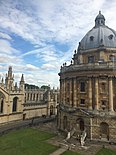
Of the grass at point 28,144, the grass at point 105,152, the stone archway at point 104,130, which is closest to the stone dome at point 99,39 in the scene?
the stone archway at point 104,130

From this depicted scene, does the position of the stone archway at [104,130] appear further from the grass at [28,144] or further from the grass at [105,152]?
the grass at [105,152]

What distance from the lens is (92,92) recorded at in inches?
1502

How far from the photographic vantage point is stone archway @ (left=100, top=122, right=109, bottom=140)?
3578 cm

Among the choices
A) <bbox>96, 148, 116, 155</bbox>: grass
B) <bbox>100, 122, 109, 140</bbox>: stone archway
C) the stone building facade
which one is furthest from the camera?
the stone building facade

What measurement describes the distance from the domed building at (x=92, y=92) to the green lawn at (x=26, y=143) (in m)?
7.66

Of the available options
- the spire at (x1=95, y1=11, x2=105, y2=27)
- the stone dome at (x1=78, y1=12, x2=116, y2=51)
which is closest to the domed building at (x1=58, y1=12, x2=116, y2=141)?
the stone dome at (x1=78, y1=12, x2=116, y2=51)

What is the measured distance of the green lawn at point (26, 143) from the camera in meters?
28.9

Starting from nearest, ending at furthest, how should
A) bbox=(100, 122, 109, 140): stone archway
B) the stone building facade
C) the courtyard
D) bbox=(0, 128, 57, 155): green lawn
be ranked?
bbox=(0, 128, 57, 155): green lawn, the courtyard, bbox=(100, 122, 109, 140): stone archway, the stone building facade

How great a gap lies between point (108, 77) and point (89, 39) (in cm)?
1512

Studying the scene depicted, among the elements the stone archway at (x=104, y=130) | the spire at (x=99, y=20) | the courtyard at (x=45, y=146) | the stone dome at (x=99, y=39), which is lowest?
the courtyard at (x=45, y=146)

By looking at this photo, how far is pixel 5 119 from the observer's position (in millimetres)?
52062

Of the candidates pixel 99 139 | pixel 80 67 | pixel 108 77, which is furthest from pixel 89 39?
pixel 99 139

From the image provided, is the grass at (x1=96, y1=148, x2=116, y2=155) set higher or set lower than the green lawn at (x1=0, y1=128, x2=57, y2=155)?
lower

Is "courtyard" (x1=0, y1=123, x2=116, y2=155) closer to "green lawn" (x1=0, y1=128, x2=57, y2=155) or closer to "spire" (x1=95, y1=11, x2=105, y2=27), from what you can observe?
"green lawn" (x1=0, y1=128, x2=57, y2=155)
